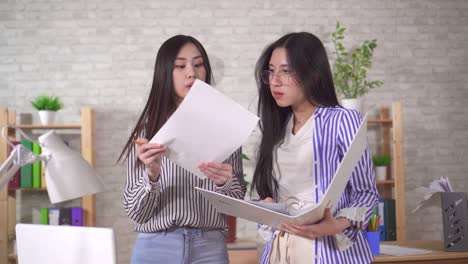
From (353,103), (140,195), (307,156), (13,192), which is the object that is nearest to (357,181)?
(307,156)

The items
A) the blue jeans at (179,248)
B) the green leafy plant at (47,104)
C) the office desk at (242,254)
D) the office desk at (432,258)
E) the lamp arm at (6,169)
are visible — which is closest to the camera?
the lamp arm at (6,169)

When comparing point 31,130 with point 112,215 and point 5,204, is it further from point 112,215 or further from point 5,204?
point 112,215

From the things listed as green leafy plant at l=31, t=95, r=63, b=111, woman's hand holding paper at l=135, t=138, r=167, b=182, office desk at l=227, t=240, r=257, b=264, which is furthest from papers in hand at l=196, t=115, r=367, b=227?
green leafy plant at l=31, t=95, r=63, b=111

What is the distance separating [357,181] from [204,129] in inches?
19.4

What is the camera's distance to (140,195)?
184cm

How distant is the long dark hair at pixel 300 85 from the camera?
5.92 feet

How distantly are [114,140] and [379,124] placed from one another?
2.42 metres

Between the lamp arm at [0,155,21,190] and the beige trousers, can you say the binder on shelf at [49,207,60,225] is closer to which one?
the beige trousers

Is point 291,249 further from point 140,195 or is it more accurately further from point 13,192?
point 13,192

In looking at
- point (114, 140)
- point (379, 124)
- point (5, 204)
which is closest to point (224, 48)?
point (114, 140)

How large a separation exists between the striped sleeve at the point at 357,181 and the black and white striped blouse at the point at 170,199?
0.39 m

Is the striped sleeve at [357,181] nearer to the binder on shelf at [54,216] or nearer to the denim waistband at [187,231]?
the denim waistband at [187,231]

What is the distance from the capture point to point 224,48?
5.11 meters

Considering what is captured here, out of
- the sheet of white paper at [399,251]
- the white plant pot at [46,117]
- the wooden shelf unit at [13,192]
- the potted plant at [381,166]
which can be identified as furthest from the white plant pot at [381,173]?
the white plant pot at [46,117]
